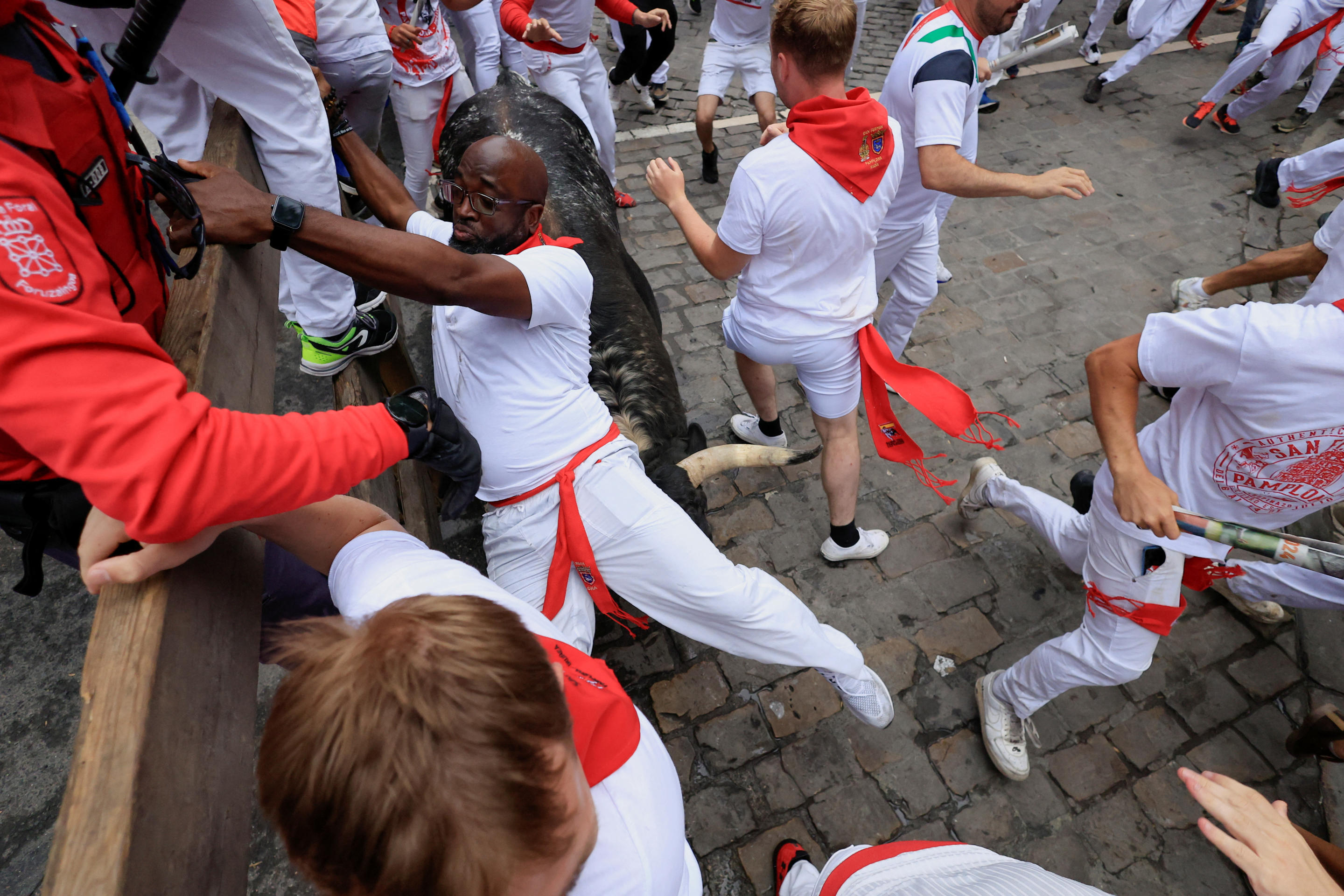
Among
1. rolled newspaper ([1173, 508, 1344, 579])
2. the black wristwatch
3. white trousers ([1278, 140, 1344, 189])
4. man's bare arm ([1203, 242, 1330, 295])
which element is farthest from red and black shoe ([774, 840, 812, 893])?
white trousers ([1278, 140, 1344, 189])

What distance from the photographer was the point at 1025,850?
305cm

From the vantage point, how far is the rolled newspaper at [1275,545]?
2.35 meters

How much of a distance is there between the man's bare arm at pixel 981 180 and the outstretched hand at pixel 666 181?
51.5 inches

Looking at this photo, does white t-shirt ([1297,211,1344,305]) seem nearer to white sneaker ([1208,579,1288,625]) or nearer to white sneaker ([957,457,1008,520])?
white sneaker ([957,457,1008,520])

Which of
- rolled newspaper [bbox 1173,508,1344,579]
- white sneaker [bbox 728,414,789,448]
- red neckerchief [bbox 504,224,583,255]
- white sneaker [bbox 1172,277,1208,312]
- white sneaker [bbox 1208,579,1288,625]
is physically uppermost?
red neckerchief [bbox 504,224,583,255]

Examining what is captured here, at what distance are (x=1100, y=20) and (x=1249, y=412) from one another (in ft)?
32.5

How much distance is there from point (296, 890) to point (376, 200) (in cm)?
310

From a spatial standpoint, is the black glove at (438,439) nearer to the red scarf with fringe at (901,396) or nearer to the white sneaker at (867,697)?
the white sneaker at (867,697)

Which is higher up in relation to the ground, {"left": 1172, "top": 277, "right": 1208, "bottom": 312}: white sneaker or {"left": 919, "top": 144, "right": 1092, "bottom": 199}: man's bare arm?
{"left": 919, "top": 144, "right": 1092, "bottom": 199}: man's bare arm

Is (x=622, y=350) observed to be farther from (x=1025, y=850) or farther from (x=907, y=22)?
(x=907, y=22)

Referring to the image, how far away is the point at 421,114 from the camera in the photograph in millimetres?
5160

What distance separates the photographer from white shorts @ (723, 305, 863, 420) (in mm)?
3537

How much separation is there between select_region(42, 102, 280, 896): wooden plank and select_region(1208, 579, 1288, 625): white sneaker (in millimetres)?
4553

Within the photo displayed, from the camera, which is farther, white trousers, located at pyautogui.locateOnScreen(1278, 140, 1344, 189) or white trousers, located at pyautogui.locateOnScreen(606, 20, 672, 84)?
white trousers, located at pyautogui.locateOnScreen(606, 20, 672, 84)
